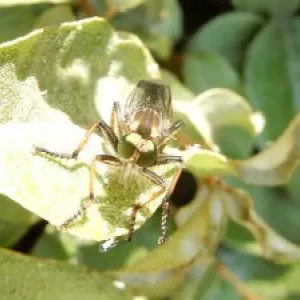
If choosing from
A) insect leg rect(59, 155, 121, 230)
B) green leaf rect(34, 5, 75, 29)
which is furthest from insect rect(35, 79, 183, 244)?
green leaf rect(34, 5, 75, 29)

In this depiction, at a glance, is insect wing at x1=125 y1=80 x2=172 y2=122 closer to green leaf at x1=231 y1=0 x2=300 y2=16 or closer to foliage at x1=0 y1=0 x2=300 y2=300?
foliage at x1=0 y1=0 x2=300 y2=300

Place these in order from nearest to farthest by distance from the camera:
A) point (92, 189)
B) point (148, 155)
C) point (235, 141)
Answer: point (92, 189)
point (148, 155)
point (235, 141)

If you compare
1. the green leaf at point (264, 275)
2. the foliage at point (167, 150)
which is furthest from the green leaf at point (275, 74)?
the green leaf at point (264, 275)

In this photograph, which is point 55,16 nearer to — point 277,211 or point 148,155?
point 148,155

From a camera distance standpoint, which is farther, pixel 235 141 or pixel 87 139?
pixel 235 141

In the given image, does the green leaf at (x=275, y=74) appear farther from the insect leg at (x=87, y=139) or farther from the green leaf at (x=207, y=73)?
the insect leg at (x=87, y=139)

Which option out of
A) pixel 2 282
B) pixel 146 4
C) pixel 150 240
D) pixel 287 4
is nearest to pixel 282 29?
pixel 287 4

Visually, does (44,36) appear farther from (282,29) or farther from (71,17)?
(282,29)

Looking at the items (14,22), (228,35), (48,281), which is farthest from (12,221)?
(228,35)
